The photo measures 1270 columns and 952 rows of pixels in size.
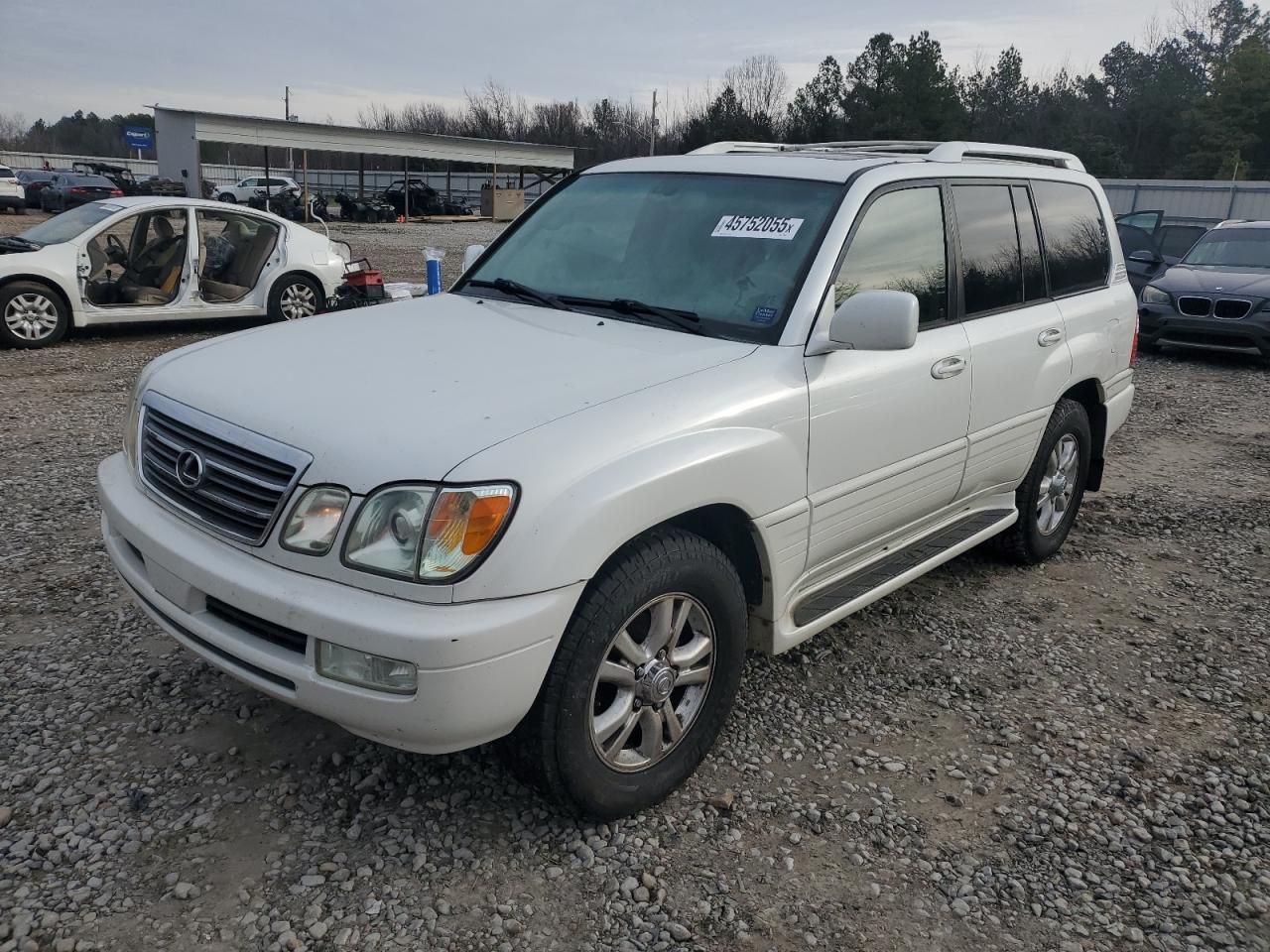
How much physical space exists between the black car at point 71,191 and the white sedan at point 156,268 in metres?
25.5

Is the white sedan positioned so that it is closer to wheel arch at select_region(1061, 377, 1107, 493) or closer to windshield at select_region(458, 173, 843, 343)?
windshield at select_region(458, 173, 843, 343)

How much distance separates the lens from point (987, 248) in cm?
416

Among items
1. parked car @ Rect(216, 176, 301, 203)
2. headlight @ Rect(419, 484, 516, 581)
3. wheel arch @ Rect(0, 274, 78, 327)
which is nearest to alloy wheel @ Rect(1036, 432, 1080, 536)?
headlight @ Rect(419, 484, 516, 581)

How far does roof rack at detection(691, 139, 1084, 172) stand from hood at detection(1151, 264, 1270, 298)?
7487 millimetres

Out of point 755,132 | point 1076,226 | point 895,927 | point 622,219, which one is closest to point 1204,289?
point 1076,226

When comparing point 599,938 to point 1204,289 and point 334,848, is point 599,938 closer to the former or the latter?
point 334,848

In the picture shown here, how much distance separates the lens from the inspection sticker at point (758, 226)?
3.42m

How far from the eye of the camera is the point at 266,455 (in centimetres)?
255

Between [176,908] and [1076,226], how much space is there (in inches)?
186

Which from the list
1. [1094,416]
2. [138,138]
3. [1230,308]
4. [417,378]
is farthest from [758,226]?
[138,138]

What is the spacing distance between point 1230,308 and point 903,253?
9359 millimetres

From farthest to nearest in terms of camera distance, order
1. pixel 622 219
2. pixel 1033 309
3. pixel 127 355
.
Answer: pixel 127 355 < pixel 1033 309 < pixel 622 219

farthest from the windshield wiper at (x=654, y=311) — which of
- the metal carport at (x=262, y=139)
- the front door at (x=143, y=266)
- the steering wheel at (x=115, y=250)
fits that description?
the metal carport at (x=262, y=139)

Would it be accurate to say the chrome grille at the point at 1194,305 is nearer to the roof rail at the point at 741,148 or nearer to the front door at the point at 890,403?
the roof rail at the point at 741,148
